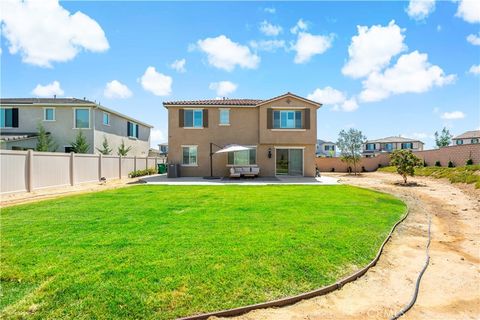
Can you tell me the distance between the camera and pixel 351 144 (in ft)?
111

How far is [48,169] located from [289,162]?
56.3 feet

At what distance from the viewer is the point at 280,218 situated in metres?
8.03

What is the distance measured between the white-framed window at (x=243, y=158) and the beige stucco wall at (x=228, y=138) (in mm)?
429

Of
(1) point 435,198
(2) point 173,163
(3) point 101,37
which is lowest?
(1) point 435,198

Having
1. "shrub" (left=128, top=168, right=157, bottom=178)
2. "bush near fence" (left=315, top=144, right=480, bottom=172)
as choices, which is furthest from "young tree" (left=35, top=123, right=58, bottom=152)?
"bush near fence" (left=315, top=144, right=480, bottom=172)

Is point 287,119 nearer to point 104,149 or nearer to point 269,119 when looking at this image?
point 269,119

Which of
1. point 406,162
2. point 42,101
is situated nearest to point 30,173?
point 42,101

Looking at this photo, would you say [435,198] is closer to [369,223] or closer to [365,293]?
[369,223]

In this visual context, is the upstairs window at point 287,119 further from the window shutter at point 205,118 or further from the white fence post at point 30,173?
the white fence post at point 30,173

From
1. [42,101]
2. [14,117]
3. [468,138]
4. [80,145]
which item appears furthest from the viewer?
[468,138]

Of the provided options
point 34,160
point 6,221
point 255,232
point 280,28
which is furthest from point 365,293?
point 34,160

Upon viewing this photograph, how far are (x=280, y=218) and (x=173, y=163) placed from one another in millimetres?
16315

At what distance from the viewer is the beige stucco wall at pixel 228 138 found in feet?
74.5

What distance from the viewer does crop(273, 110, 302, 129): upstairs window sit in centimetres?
2269
